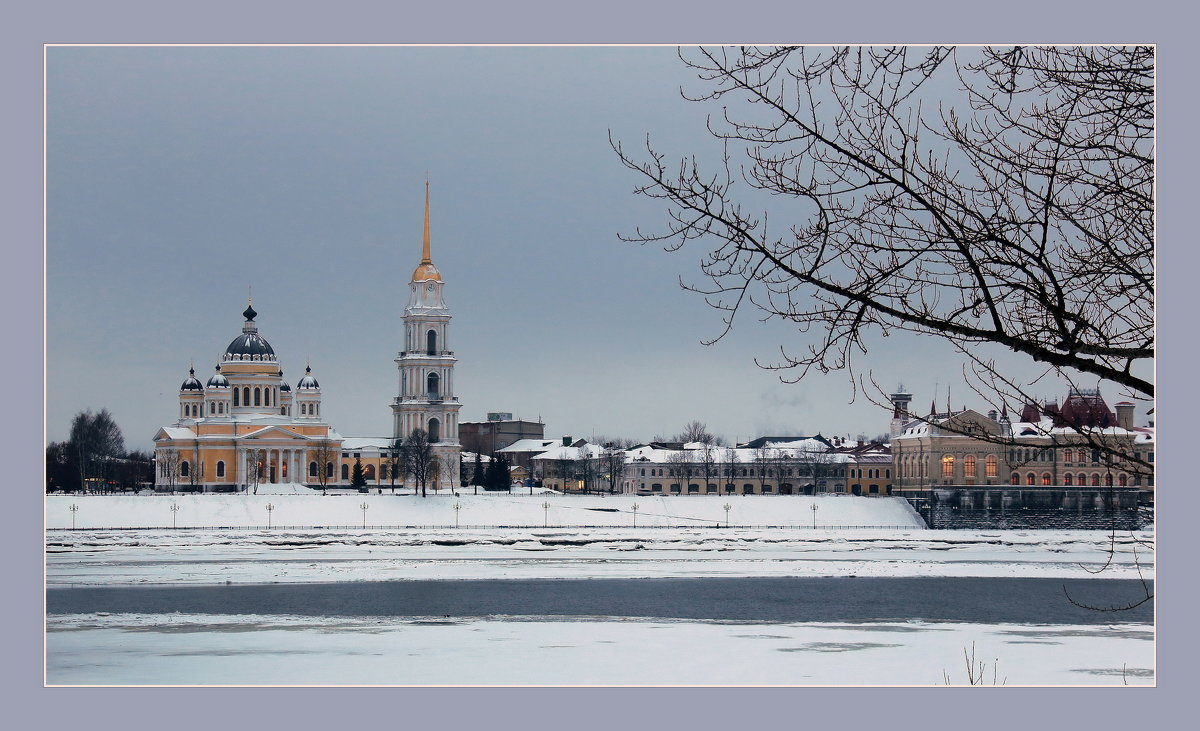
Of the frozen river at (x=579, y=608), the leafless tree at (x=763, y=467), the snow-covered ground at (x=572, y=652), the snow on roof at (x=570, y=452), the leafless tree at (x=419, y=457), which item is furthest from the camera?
the snow on roof at (x=570, y=452)

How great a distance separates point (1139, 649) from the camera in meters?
21.6

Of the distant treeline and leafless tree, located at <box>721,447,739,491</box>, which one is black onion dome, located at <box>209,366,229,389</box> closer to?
the distant treeline

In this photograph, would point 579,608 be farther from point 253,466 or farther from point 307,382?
point 307,382

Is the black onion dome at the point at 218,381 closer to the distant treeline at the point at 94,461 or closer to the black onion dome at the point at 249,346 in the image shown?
the black onion dome at the point at 249,346

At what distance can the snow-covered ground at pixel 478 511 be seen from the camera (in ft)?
176

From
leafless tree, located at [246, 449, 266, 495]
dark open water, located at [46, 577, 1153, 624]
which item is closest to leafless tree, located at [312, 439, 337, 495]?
leafless tree, located at [246, 449, 266, 495]

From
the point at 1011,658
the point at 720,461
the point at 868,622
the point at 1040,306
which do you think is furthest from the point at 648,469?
the point at 1040,306

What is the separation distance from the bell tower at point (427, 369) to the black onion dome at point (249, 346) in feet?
24.5

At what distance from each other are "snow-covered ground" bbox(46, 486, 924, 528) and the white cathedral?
11680mm

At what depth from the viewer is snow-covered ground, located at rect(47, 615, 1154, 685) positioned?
59.1 feet

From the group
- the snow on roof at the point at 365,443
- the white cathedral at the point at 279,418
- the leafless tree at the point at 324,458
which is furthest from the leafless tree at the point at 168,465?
the snow on roof at the point at 365,443

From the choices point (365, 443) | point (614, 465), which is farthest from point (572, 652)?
point (365, 443)

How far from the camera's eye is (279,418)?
7888 cm

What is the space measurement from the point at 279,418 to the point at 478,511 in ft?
76.5
